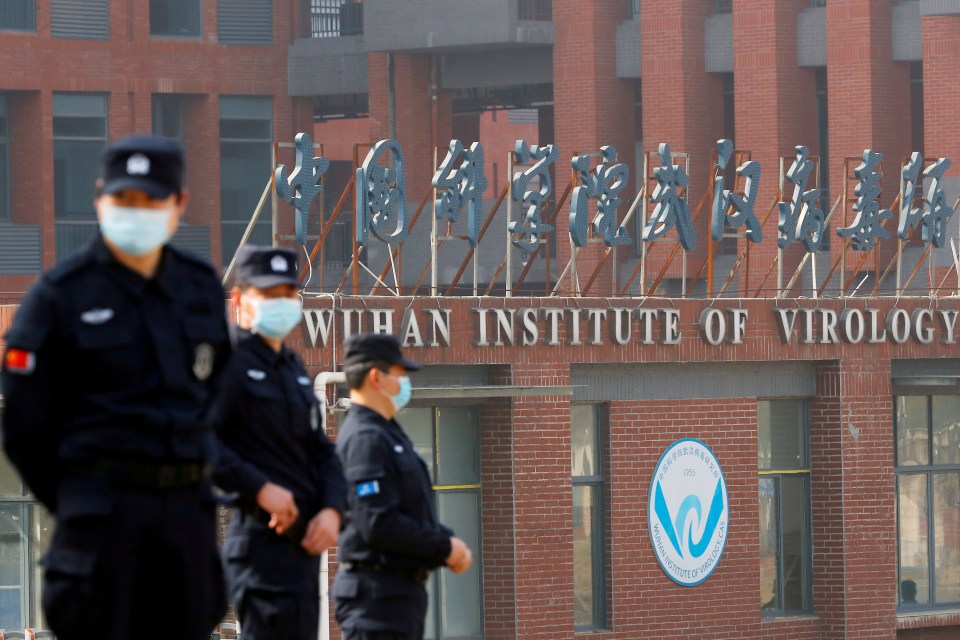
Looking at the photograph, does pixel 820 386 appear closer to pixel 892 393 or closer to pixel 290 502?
pixel 892 393

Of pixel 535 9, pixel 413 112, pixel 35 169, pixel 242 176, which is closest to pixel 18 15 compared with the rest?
pixel 35 169

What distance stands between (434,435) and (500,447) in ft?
2.54

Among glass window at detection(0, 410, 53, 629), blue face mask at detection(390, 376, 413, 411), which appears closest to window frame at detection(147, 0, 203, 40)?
glass window at detection(0, 410, 53, 629)

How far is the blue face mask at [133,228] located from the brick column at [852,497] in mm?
20842

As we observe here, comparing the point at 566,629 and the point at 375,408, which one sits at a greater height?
the point at 375,408

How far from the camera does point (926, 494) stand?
26.6 meters

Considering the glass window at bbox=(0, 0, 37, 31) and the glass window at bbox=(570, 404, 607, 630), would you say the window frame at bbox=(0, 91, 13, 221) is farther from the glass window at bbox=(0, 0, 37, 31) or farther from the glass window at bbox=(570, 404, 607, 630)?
the glass window at bbox=(570, 404, 607, 630)

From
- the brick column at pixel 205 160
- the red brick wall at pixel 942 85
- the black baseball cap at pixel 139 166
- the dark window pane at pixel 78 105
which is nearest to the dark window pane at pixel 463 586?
the black baseball cap at pixel 139 166

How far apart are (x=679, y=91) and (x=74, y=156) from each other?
1330cm

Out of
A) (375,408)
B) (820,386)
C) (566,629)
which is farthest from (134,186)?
(820,386)

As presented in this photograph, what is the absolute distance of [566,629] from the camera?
2342cm

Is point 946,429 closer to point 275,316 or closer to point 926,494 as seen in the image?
point 926,494

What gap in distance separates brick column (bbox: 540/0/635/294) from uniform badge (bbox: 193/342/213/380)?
3812 cm

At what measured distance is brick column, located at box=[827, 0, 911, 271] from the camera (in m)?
40.6
